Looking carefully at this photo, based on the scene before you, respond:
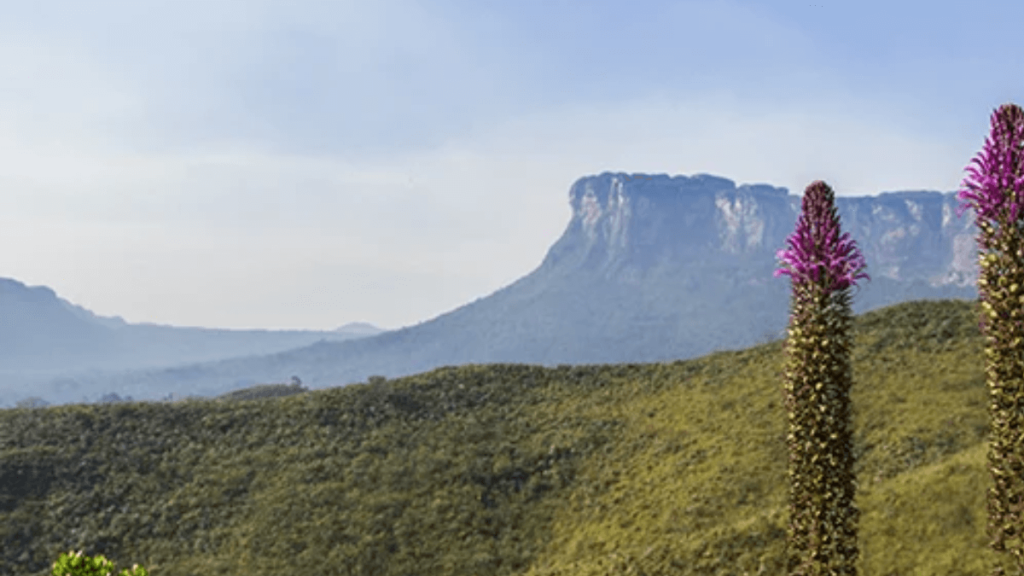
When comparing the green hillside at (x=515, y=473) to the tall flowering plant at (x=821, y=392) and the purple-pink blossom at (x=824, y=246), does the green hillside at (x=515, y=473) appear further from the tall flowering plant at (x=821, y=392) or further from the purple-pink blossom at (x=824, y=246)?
the purple-pink blossom at (x=824, y=246)

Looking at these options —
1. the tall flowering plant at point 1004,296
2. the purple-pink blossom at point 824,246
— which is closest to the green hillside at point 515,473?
the tall flowering plant at point 1004,296

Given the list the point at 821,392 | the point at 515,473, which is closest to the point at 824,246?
the point at 821,392

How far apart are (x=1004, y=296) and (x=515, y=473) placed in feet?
174

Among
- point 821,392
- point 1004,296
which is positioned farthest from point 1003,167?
point 821,392

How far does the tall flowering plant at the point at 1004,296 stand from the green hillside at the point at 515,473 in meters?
25.7

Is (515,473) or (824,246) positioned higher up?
(824,246)

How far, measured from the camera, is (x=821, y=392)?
12.7m

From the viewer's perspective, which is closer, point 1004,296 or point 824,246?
point 1004,296

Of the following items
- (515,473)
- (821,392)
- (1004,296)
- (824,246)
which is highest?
(824,246)

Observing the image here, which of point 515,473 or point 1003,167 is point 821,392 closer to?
point 1003,167

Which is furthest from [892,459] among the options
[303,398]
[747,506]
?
[303,398]

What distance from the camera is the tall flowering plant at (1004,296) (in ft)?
37.6

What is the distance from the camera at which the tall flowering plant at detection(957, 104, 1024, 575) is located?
11461 mm

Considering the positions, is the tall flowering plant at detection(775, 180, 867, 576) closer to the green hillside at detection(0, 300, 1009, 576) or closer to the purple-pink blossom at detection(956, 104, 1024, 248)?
the purple-pink blossom at detection(956, 104, 1024, 248)
